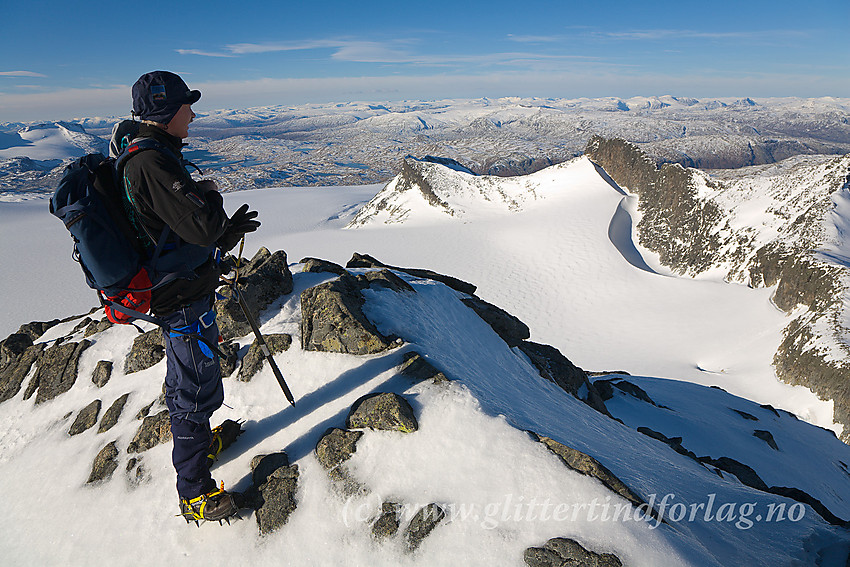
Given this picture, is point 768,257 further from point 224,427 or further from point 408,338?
point 224,427

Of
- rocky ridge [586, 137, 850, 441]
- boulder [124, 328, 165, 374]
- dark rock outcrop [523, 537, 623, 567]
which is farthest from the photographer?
rocky ridge [586, 137, 850, 441]

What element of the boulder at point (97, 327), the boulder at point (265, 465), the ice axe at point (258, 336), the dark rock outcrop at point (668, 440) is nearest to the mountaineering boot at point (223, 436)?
the boulder at point (265, 465)

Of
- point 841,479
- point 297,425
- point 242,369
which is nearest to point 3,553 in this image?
point 242,369

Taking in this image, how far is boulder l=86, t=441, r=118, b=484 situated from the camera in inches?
215

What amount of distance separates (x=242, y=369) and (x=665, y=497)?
617cm

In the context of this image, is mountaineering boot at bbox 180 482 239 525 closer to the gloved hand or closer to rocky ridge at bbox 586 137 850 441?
the gloved hand

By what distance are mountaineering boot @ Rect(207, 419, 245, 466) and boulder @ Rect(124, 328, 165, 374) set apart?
9.93 ft

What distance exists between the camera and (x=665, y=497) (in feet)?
15.7

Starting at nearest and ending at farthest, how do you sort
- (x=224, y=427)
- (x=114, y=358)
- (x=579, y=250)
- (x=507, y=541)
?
(x=507, y=541), (x=224, y=427), (x=114, y=358), (x=579, y=250)

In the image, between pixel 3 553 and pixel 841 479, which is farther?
pixel 841 479

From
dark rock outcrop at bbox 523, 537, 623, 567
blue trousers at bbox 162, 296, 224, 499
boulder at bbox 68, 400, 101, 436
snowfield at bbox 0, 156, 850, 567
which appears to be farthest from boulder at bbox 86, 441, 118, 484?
dark rock outcrop at bbox 523, 537, 623, 567

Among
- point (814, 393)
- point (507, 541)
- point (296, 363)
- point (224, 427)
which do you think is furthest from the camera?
point (814, 393)

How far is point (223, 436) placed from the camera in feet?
17.1

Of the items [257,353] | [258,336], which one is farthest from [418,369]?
[257,353]
